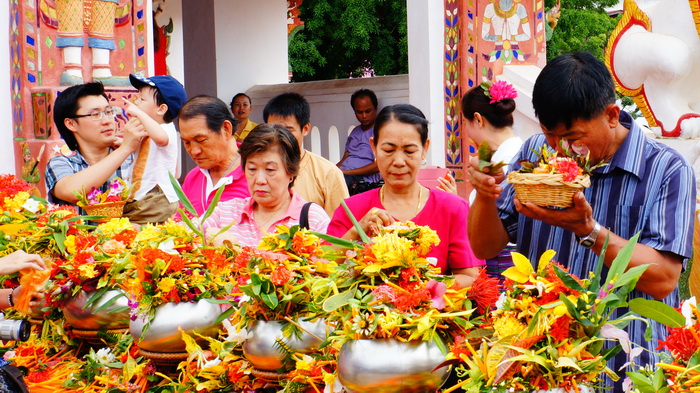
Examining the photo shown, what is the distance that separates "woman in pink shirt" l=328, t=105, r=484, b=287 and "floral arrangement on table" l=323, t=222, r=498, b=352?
0.71m

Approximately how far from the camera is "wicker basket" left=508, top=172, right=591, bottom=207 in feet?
6.23

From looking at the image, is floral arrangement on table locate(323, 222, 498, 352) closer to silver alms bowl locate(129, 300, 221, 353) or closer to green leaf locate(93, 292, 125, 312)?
silver alms bowl locate(129, 300, 221, 353)

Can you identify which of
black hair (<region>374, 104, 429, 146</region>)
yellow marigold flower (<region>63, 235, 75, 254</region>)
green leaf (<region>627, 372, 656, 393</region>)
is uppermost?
black hair (<region>374, 104, 429, 146</region>)

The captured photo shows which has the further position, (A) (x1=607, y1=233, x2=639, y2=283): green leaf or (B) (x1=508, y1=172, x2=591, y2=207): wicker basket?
(B) (x1=508, y1=172, x2=591, y2=207): wicker basket

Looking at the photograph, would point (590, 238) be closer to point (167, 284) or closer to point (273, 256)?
point (273, 256)

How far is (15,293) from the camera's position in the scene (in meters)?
2.71

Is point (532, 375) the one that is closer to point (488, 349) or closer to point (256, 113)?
point (488, 349)

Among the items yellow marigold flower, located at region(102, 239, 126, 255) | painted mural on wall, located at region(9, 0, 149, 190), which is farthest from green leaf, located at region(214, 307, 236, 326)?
painted mural on wall, located at region(9, 0, 149, 190)

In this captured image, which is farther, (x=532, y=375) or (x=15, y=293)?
(x=15, y=293)

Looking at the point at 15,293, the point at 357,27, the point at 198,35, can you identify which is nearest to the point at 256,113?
the point at 198,35

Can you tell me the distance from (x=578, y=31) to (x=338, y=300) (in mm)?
13704

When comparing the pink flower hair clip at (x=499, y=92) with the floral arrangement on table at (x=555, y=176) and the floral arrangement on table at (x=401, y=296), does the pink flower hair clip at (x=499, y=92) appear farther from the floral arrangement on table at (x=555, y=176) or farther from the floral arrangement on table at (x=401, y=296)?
the floral arrangement on table at (x=401, y=296)

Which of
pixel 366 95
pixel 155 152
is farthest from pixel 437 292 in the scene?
pixel 366 95

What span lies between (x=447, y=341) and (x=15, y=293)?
1.45 metres
